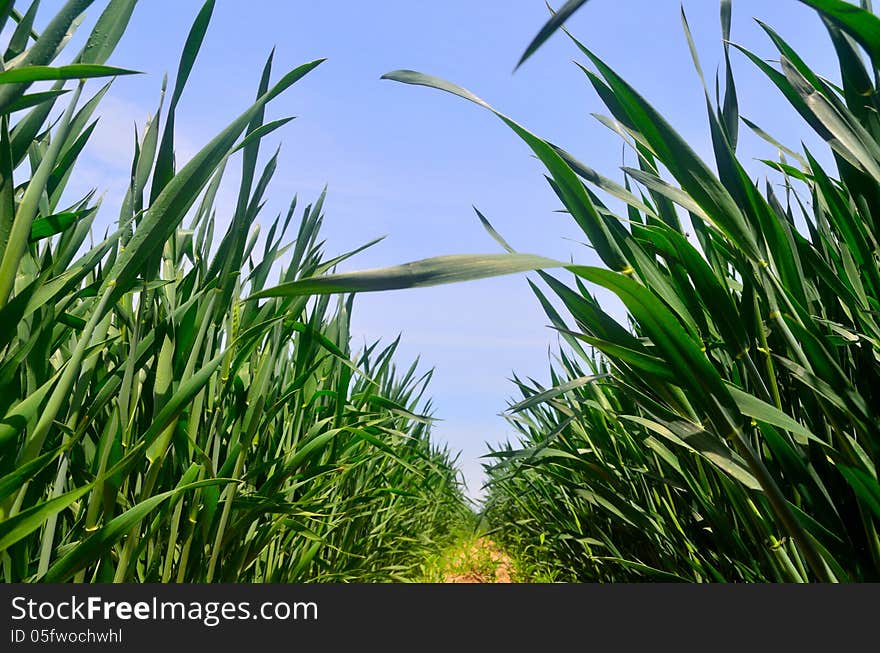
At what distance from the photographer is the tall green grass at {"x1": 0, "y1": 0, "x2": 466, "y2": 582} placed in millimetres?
432

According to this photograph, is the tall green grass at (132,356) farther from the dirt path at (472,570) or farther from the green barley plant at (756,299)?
the dirt path at (472,570)

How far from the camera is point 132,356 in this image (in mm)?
549

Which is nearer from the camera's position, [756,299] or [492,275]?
[492,275]

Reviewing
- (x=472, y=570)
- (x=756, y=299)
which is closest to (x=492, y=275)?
(x=756, y=299)

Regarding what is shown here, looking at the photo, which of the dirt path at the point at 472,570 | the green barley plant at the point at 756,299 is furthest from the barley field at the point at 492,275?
the dirt path at the point at 472,570

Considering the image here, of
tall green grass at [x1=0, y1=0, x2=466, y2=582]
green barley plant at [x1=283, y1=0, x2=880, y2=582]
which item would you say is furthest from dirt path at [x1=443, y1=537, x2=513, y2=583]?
green barley plant at [x1=283, y1=0, x2=880, y2=582]

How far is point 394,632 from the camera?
523 millimetres

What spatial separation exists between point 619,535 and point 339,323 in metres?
0.86

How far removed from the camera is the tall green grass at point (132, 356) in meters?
0.43

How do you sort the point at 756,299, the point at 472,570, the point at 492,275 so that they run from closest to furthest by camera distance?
the point at 492,275
the point at 756,299
the point at 472,570

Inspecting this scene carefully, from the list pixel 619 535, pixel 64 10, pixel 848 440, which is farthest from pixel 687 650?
pixel 619 535

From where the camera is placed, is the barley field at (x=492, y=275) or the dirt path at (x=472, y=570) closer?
the barley field at (x=492, y=275)

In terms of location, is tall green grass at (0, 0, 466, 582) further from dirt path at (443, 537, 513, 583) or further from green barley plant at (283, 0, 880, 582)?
dirt path at (443, 537, 513, 583)

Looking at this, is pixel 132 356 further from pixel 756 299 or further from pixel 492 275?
pixel 756 299
